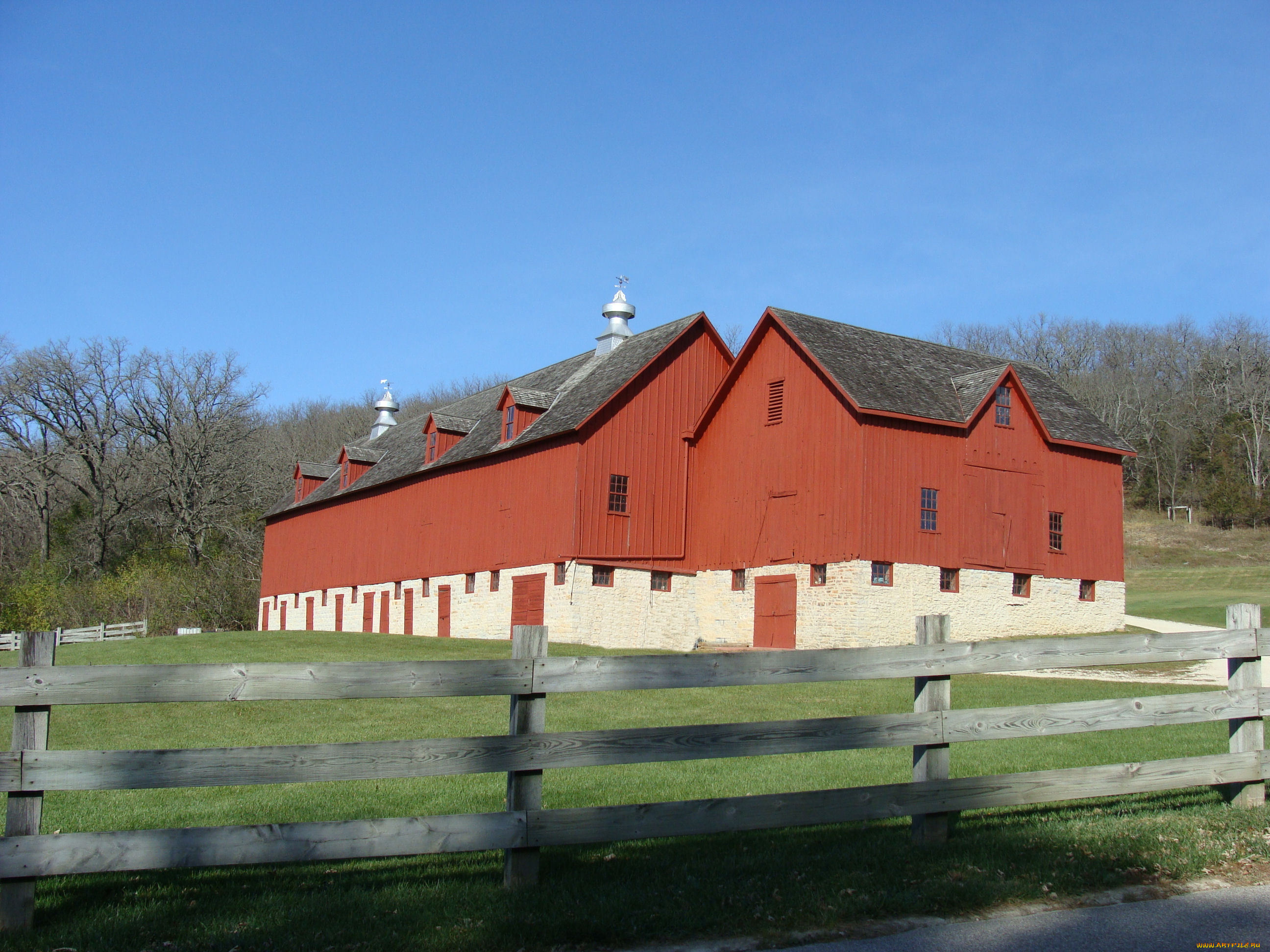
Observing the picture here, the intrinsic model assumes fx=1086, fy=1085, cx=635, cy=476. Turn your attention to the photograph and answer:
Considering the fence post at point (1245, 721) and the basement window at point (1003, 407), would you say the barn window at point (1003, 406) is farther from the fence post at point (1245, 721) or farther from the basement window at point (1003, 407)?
the fence post at point (1245, 721)

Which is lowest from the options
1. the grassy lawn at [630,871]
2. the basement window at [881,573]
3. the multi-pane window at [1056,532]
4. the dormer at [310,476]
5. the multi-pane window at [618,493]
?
the grassy lawn at [630,871]

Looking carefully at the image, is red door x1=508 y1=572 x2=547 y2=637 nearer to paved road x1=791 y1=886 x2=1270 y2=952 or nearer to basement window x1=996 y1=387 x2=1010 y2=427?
basement window x1=996 y1=387 x2=1010 y2=427

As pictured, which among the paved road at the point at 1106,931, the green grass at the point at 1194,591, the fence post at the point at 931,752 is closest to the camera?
the paved road at the point at 1106,931

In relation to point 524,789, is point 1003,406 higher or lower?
higher

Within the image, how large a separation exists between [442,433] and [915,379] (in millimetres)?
17721

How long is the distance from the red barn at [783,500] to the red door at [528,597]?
0.33 ft

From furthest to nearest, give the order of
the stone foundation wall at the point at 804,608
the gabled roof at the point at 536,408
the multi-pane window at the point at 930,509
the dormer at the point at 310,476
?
1. the dormer at the point at 310,476
2. the gabled roof at the point at 536,408
3. the multi-pane window at the point at 930,509
4. the stone foundation wall at the point at 804,608

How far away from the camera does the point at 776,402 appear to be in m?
33.5

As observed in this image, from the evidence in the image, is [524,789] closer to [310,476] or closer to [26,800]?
[26,800]

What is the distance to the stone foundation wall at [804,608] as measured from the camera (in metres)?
30.2

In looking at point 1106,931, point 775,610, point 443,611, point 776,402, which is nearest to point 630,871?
point 1106,931

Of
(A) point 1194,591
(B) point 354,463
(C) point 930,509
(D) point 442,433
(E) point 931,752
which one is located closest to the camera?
(E) point 931,752

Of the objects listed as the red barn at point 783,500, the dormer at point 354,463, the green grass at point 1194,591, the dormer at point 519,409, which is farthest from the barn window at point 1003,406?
the dormer at point 354,463

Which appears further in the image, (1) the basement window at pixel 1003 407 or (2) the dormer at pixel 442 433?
(2) the dormer at pixel 442 433
